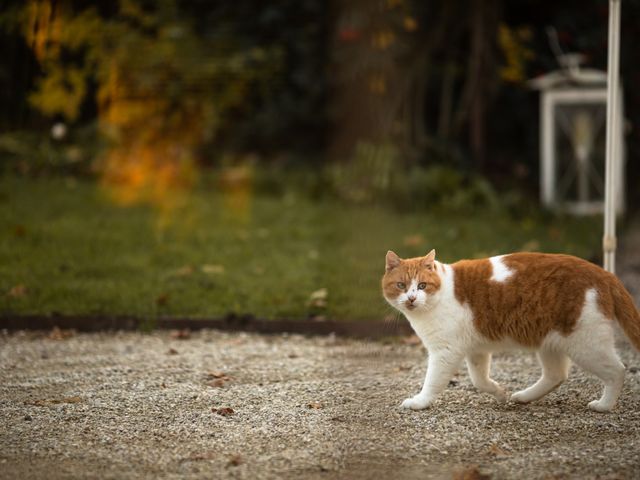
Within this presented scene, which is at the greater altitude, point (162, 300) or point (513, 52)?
point (513, 52)

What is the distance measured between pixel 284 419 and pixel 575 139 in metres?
8.25

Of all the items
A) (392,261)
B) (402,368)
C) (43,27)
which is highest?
(43,27)

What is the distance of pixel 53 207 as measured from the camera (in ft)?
29.2

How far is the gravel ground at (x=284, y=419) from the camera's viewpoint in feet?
9.98

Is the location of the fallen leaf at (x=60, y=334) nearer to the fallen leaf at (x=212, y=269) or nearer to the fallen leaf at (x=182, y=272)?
the fallen leaf at (x=182, y=272)

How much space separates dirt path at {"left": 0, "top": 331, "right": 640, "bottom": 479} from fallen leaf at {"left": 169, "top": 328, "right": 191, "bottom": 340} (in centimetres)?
39

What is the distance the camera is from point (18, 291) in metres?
5.95

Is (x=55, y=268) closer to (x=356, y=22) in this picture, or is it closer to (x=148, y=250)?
(x=148, y=250)

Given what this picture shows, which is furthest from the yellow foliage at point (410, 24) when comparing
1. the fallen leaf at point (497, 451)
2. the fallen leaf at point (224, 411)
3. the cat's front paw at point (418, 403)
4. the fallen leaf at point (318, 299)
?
the fallen leaf at point (497, 451)

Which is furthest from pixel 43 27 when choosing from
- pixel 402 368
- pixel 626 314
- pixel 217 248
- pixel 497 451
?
pixel 497 451

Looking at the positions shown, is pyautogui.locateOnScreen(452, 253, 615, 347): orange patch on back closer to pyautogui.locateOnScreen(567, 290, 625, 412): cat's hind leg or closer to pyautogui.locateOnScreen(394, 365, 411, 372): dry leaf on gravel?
pyautogui.locateOnScreen(567, 290, 625, 412): cat's hind leg

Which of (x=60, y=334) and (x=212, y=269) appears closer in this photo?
(x=60, y=334)

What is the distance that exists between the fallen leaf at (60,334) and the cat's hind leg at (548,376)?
2922 mm

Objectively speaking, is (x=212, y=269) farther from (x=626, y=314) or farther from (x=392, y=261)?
A: (x=626, y=314)
